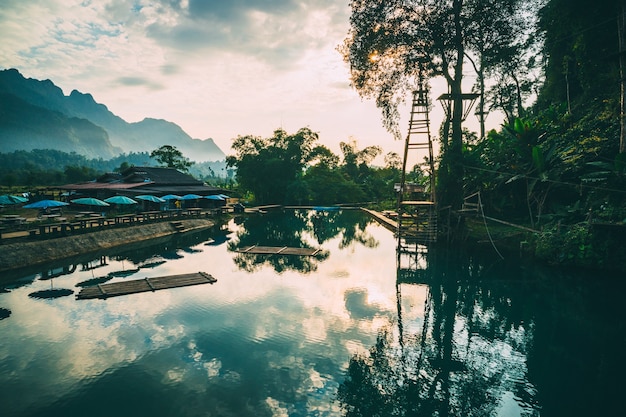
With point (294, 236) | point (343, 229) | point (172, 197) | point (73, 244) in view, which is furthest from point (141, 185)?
point (343, 229)

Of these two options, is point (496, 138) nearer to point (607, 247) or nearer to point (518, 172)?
point (518, 172)

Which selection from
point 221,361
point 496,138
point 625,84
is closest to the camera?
point 221,361

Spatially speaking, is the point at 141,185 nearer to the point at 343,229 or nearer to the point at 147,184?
the point at 147,184

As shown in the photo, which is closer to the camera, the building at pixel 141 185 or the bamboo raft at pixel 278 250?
the bamboo raft at pixel 278 250

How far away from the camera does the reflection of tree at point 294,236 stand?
21.7m

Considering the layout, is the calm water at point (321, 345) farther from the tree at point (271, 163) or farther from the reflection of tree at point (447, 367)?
the tree at point (271, 163)

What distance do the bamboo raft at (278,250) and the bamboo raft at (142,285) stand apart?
266 inches

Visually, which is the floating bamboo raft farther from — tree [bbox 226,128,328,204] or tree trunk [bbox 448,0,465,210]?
tree [bbox 226,128,328,204]

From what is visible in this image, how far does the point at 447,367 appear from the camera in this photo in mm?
9594

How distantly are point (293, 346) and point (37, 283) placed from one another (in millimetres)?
14761

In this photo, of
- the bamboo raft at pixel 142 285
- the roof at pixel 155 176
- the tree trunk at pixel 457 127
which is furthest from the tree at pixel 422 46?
the roof at pixel 155 176

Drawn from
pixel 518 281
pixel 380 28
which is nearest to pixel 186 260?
pixel 518 281

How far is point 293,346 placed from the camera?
35.2 ft

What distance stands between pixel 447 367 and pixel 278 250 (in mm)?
16898
